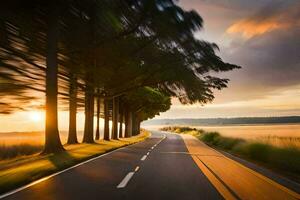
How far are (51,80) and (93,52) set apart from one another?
18.4 ft

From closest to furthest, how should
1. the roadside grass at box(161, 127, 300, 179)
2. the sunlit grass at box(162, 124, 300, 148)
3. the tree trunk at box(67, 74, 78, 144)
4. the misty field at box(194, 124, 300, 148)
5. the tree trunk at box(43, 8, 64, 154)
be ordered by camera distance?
the roadside grass at box(161, 127, 300, 179) → the tree trunk at box(43, 8, 64, 154) → the sunlit grass at box(162, 124, 300, 148) → the misty field at box(194, 124, 300, 148) → the tree trunk at box(67, 74, 78, 144)

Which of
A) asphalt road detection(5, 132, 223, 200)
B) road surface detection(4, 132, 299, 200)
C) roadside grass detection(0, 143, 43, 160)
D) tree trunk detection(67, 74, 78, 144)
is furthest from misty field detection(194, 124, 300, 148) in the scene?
roadside grass detection(0, 143, 43, 160)

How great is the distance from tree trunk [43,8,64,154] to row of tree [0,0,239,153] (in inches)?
2.0

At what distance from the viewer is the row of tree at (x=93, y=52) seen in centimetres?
2211

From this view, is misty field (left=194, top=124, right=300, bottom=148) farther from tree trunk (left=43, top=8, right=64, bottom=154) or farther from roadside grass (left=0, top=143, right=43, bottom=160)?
roadside grass (left=0, top=143, right=43, bottom=160)

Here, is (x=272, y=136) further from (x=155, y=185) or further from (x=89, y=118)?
(x=155, y=185)

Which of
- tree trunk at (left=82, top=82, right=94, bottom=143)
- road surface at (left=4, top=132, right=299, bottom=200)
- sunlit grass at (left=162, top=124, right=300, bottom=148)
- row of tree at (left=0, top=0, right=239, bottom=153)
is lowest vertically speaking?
road surface at (left=4, top=132, right=299, bottom=200)

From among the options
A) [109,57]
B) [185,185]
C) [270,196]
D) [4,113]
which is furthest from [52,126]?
[270,196]

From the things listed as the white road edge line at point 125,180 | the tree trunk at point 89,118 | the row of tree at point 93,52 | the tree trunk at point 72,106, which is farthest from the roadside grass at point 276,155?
the tree trunk at point 89,118

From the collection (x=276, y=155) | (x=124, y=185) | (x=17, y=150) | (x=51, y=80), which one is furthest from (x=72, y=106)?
(x=124, y=185)

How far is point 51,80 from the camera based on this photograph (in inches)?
870

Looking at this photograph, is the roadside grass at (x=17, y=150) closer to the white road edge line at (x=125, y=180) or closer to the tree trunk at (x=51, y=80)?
the tree trunk at (x=51, y=80)

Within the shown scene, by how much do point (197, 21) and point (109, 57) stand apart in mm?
6753

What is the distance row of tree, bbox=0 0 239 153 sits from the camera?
870 inches
